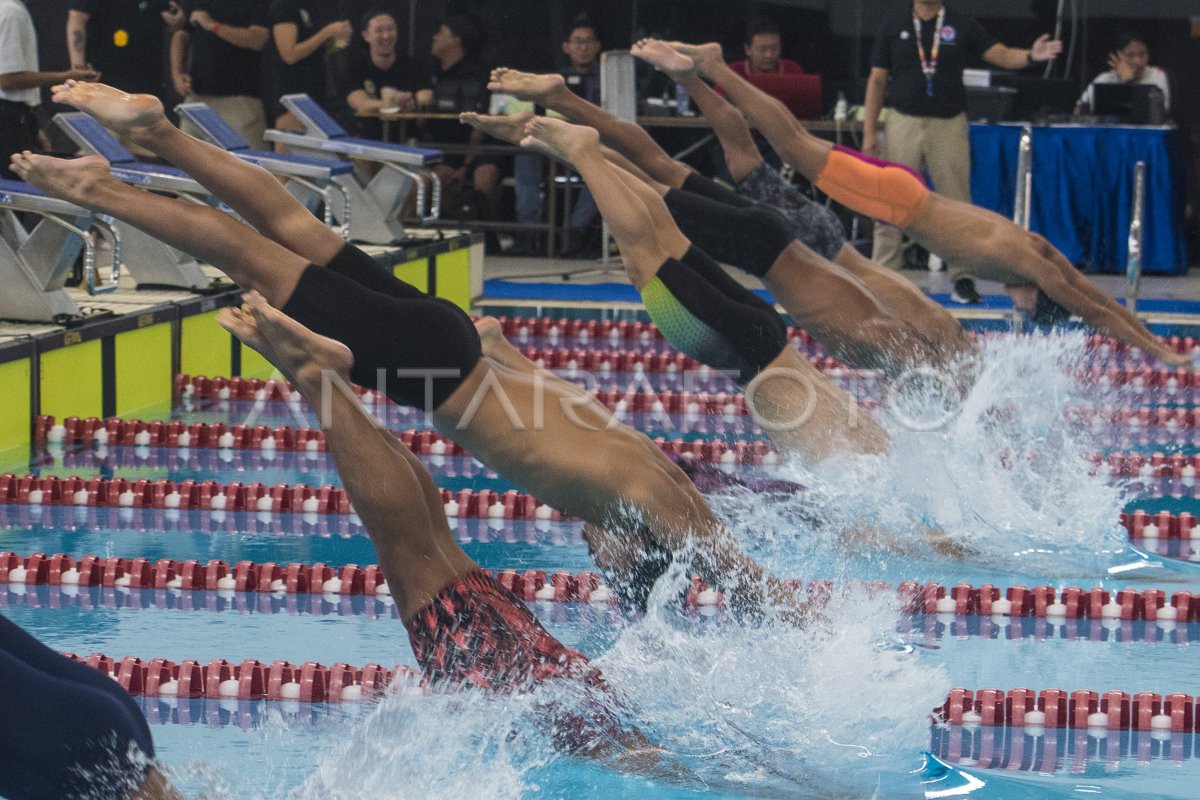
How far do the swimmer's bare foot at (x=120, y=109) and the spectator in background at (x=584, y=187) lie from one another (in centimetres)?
735

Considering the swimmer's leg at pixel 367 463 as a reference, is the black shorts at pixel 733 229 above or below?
above

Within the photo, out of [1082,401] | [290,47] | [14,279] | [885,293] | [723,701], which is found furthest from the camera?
[290,47]

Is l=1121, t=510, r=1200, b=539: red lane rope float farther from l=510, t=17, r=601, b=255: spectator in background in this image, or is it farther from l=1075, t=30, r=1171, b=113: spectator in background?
l=510, t=17, r=601, b=255: spectator in background

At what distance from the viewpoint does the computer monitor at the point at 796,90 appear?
11.0 metres

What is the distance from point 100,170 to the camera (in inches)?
145

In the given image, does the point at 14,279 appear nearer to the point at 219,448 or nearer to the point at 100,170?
the point at 219,448

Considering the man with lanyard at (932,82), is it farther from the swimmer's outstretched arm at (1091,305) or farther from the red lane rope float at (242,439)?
the swimmer's outstretched arm at (1091,305)

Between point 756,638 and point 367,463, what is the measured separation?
104 centimetres

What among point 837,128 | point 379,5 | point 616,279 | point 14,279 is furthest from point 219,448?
point 379,5

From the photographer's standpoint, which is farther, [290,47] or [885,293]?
[290,47]

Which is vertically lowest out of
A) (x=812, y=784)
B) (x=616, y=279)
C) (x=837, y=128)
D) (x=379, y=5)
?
(x=812, y=784)

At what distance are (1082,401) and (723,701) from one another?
173 inches

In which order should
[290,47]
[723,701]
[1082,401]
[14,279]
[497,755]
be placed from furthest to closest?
1. [290,47]
2. [1082,401]
3. [14,279]
4. [723,701]
5. [497,755]

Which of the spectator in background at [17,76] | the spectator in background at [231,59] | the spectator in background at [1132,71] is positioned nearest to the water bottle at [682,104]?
the spectator in background at [1132,71]
